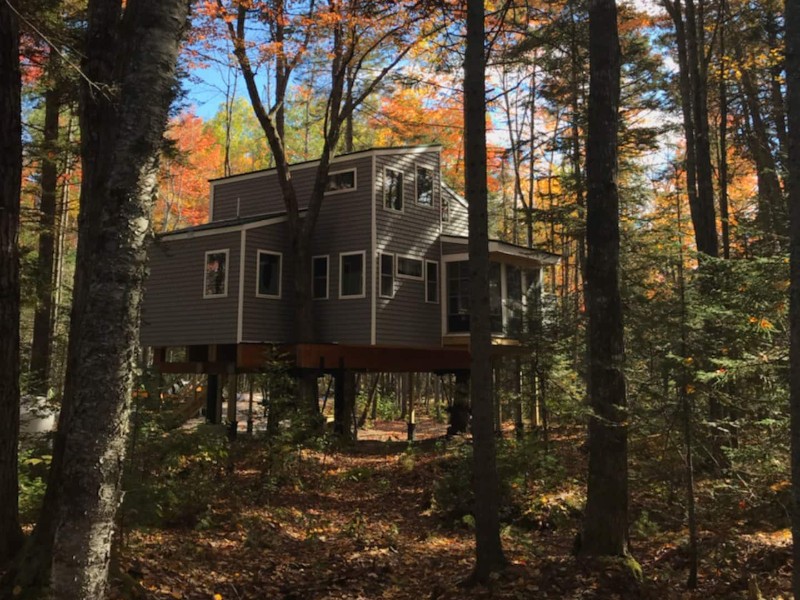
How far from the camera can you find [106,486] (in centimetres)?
308

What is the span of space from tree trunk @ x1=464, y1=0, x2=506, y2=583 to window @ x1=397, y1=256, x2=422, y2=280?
32.3 feet

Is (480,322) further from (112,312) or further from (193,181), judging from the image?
(193,181)

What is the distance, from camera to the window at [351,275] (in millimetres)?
16531

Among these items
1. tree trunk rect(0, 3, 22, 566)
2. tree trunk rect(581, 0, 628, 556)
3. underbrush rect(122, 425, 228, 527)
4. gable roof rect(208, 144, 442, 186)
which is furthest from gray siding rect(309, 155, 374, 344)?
tree trunk rect(0, 3, 22, 566)

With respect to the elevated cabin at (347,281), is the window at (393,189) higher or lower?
higher

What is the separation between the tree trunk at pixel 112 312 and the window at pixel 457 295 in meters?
14.7

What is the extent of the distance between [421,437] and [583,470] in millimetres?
8807

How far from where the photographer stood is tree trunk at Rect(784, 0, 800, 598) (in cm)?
457

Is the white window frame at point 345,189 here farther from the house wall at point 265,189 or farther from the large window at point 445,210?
the large window at point 445,210

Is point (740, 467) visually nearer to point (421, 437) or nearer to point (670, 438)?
point (670, 438)

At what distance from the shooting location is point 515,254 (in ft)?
58.2

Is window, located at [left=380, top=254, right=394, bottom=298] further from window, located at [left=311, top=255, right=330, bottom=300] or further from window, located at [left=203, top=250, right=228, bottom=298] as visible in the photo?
window, located at [left=203, top=250, right=228, bottom=298]

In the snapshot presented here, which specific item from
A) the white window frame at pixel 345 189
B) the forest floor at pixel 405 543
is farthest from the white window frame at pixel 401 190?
the forest floor at pixel 405 543

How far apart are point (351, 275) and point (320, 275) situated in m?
1.17
